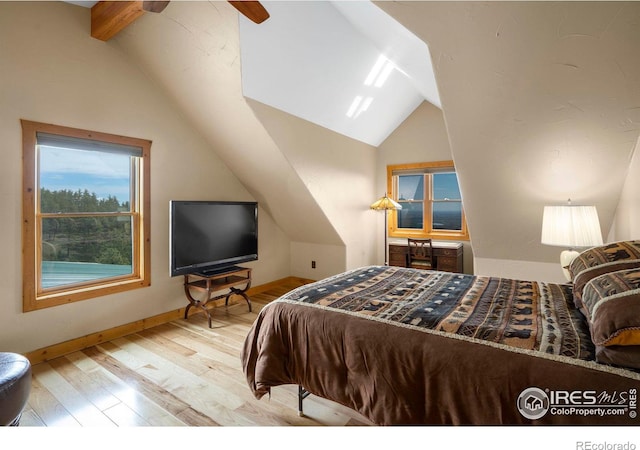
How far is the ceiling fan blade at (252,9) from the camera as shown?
6.22ft

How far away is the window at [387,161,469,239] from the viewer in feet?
16.2

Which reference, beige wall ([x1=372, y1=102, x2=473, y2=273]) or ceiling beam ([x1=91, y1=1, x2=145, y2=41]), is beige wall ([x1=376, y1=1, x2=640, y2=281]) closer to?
beige wall ([x1=372, y1=102, x2=473, y2=273])

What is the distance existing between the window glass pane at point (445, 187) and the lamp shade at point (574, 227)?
2450mm

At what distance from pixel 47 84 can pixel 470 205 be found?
12.9 ft

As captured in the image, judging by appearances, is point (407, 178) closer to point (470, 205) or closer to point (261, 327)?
point (470, 205)

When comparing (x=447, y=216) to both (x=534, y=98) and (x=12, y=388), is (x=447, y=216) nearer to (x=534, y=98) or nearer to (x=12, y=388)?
(x=534, y=98)

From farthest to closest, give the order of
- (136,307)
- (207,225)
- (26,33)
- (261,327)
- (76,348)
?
1. (207,225)
2. (136,307)
3. (76,348)
4. (26,33)
5. (261,327)

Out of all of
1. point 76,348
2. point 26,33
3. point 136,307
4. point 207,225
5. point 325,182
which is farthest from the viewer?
point 325,182

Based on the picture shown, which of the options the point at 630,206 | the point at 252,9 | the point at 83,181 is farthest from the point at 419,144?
the point at 83,181

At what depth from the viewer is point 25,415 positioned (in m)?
1.93

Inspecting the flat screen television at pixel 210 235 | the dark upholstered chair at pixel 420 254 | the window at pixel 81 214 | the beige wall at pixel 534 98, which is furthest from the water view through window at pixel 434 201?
the window at pixel 81 214

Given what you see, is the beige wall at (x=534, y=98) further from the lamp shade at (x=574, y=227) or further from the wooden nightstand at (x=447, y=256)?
the wooden nightstand at (x=447, y=256)

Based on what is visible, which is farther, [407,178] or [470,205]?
[407,178]
